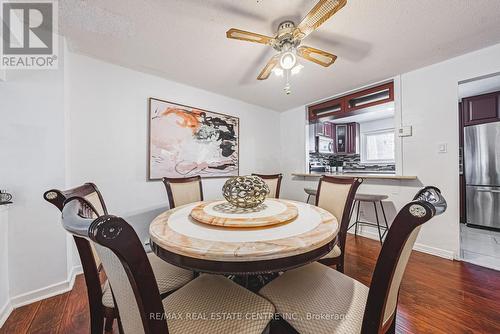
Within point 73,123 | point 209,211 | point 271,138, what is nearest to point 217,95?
point 271,138

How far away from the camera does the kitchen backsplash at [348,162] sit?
458 centimetres

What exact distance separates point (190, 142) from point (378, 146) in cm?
479

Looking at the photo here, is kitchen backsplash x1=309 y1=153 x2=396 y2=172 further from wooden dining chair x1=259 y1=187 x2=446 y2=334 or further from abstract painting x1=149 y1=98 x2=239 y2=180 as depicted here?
wooden dining chair x1=259 y1=187 x2=446 y2=334

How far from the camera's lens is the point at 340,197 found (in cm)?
159

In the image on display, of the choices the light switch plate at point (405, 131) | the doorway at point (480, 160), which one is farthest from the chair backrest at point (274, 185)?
the doorway at point (480, 160)

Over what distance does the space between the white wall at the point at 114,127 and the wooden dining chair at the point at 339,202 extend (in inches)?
76.3

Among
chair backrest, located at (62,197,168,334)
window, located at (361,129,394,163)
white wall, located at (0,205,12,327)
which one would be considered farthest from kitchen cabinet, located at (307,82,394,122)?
white wall, located at (0,205,12,327)

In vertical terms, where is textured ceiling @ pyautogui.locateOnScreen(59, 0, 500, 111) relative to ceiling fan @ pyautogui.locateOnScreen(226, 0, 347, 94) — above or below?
above

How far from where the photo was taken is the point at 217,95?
3.05 meters

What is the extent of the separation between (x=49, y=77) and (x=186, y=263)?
203 centimetres

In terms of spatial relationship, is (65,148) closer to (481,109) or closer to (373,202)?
(373,202)

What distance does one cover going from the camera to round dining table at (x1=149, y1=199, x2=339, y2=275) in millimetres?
708

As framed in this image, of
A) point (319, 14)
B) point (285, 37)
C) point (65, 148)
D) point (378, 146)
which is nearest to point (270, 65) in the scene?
point (285, 37)

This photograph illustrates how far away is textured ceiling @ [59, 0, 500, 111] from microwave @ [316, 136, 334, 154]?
6.90ft
